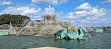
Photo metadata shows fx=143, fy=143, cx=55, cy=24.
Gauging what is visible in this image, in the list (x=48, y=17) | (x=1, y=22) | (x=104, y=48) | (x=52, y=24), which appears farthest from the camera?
(x=1, y=22)

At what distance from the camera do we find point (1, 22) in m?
135

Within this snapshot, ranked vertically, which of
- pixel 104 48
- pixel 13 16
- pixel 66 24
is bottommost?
pixel 104 48

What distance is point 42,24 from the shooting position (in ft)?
277

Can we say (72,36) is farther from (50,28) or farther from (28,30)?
(28,30)

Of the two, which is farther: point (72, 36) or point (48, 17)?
point (48, 17)

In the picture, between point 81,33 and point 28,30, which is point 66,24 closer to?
point 28,30

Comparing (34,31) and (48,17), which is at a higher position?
(48,17)

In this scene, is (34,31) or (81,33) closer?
(81,33)

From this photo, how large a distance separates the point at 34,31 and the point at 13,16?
242 feet

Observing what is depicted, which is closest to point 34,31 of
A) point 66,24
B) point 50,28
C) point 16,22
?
point 50,28

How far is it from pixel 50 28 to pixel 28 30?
12217 millimetres

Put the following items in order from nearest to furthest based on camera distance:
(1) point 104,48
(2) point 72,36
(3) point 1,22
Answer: (1) point 104,48 → (2) point 72,36 → (3) point 1,22

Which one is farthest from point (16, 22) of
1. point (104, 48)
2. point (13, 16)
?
point (104, 48)

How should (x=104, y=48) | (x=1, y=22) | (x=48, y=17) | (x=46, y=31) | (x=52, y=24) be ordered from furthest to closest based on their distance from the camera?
(x=1, y=22) < (x=48, y=17) < (x=52, y=24) < (x=46, y=31) < (x=104, y=48)
